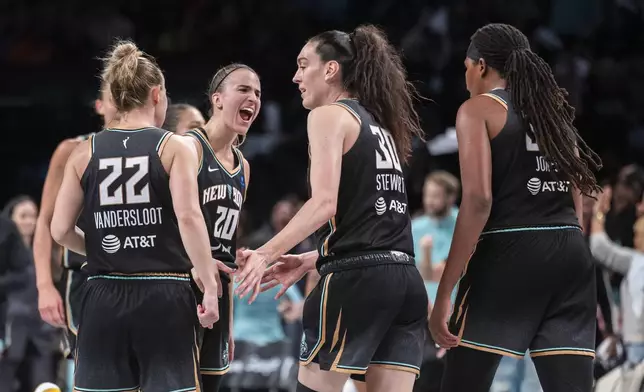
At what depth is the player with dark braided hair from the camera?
420 cm

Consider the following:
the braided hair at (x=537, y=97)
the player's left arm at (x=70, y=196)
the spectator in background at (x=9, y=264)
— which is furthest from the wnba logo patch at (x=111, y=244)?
the spectator in background at (x=9, y=264)

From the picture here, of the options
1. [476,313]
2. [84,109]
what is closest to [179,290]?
[476,313]

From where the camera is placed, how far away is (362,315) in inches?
158

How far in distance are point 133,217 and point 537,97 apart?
170 cm

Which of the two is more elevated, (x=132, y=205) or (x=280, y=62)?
(x=280, y=62)

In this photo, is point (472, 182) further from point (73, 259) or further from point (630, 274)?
point (630, 274)

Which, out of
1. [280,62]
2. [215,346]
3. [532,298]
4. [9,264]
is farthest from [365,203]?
[280,62]

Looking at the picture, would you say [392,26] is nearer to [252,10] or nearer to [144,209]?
[252,10]

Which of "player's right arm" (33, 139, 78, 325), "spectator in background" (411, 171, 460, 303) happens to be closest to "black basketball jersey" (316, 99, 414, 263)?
"player's right arm" (33, 139, 78, 325)

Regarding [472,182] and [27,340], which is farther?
[27,340]

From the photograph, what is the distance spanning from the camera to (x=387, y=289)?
4.06m

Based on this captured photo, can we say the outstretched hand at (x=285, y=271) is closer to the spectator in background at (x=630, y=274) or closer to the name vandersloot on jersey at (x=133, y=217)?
the name vandersloot on jersey at (x=133, y=217)

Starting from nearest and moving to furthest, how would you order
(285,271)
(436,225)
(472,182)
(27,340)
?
(472,182), (285,271), (436,225), (27,340)

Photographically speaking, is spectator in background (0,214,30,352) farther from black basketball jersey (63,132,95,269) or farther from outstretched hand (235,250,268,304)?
outstretched hand (235,250,268,304)
